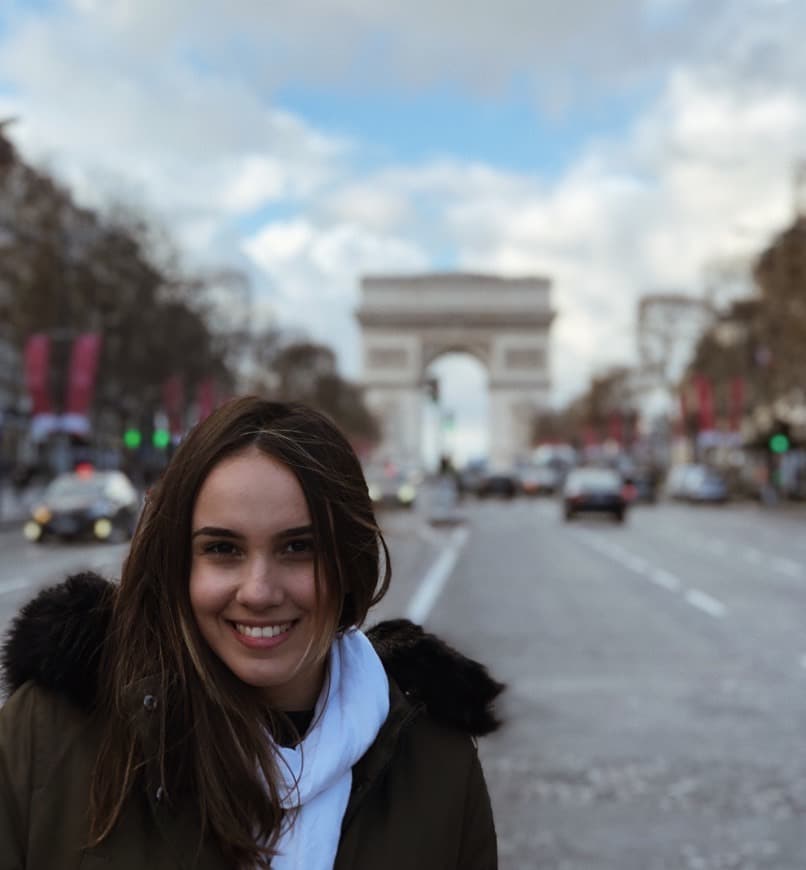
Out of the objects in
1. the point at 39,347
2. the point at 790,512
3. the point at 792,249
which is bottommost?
the point at 790,512

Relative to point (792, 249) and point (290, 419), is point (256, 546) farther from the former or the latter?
point (792, 249)

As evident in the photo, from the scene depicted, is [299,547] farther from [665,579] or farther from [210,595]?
[665,579]

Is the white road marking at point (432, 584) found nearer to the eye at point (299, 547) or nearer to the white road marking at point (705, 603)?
the white road marking at point (705, 603)

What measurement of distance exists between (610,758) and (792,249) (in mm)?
44362

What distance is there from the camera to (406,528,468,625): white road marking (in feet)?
49.5

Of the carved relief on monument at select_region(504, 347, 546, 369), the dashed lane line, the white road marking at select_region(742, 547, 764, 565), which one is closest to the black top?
the dashed lane line

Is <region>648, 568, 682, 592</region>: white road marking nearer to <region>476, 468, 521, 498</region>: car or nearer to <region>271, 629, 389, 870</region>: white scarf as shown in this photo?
<region>271, 629, 389, 870</region>: white scarf

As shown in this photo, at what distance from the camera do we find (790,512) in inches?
2008

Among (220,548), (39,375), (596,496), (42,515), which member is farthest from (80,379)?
(220,548)

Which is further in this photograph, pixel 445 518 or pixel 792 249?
pixel 792 249

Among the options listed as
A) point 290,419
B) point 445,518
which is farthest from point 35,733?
point 445,518

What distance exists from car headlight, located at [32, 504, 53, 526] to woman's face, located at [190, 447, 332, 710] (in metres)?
25.0

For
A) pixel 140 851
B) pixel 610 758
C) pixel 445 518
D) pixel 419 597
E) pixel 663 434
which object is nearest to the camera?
pixel 140 851

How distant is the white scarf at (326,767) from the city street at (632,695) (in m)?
0.96
